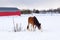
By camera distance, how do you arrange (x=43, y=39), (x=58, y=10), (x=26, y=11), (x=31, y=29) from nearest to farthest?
(x=43, y=39)
(x=31, y=29)
(x=26, y=11)
(x=58, y=10)

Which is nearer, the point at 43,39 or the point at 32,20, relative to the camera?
the point at 43,39

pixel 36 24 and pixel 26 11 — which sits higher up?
pixel 36 24

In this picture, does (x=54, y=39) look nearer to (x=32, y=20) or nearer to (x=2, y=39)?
(x=2, y=39)

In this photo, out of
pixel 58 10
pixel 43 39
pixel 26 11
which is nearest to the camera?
pixel 43 39

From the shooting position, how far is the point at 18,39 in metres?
7.07

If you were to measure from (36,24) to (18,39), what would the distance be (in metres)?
3.74

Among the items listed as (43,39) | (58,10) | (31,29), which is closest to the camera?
(43,39)

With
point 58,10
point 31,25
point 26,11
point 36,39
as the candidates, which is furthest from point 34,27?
point 58,10

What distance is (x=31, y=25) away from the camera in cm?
1077

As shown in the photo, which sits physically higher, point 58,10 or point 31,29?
point 31,29

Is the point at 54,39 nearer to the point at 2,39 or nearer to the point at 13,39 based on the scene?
the point at 13,39

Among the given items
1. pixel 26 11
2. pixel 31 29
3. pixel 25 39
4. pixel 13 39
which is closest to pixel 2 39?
pixel 13 39

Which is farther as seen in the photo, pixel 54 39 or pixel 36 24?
pixel 36 24

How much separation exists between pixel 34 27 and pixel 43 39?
3838 millimetres
